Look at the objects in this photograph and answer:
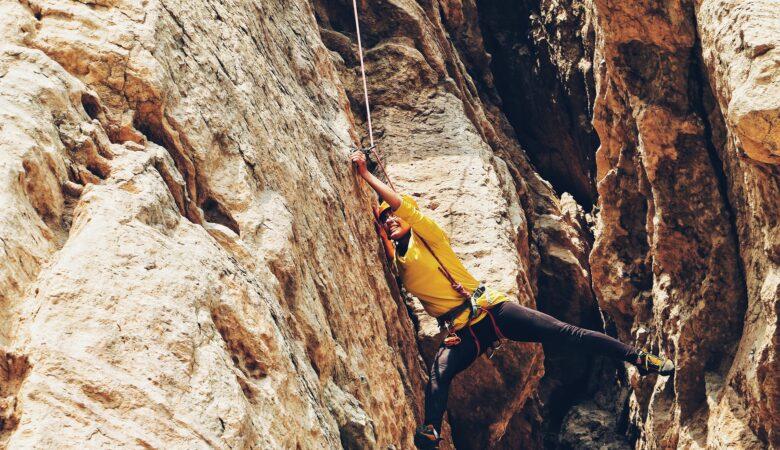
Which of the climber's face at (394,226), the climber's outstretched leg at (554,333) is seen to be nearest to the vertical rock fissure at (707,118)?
the climber's outstretched leg at (554,333)

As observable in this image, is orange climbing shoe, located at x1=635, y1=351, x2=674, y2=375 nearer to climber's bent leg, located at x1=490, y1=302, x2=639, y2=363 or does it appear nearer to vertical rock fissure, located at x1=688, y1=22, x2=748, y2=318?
climber's bent leg, located at x1=490, y1=302, x2=639, y2=363

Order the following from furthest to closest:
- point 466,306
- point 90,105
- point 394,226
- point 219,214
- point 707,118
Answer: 1. point 707,118
2. point 394,226
3. point 466,306
4. point 219,214
5. point 90,105

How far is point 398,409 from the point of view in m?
7.83

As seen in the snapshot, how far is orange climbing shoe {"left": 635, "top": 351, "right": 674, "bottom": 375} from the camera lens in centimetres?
847

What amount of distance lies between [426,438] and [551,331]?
1565 millimetres

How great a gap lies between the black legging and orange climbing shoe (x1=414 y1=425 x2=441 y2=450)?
22 centimetres

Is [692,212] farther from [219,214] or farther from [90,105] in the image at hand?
[90,105]

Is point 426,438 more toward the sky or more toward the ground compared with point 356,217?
more toward the ground

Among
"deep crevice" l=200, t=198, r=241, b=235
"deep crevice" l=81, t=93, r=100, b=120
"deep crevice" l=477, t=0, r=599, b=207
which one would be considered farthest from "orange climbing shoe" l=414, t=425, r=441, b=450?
"deep crevice" l=477, t=0, r=599, b=207

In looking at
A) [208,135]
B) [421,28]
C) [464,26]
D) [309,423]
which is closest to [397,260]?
[208,135]

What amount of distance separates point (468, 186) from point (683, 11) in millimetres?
3199

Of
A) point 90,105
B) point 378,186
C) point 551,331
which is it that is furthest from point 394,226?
point 90,105

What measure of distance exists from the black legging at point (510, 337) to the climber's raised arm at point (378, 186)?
142 centimetres

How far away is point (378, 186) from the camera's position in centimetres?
855
